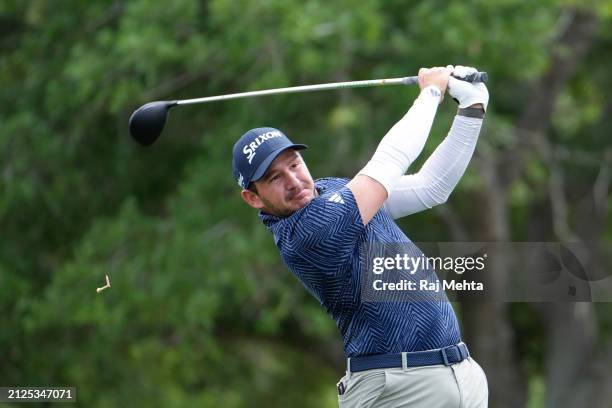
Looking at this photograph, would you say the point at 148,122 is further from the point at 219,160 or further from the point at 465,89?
the point at 219,160

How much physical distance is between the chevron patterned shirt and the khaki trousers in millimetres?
80

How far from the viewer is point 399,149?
Result: 4000 mm

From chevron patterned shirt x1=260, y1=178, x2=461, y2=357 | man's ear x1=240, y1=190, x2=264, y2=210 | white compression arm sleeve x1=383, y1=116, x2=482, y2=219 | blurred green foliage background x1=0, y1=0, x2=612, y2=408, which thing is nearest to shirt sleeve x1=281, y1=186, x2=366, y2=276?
chevron patterned shirt x1=260, y1=178, x2=461, y2=357

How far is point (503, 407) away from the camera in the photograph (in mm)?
15469

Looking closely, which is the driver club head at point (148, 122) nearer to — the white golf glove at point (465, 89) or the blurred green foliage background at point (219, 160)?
the white golf glove at point (465, 89)

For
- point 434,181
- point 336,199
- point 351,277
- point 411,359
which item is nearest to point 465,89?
point 434,181

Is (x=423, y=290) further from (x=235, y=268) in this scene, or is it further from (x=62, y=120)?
(x=62, y=120)

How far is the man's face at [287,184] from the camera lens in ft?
13.7

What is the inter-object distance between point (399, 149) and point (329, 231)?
36 centimetres

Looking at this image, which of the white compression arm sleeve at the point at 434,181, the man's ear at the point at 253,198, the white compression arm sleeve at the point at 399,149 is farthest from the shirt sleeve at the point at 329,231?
the white compression arm sleeve at the point at 434,181

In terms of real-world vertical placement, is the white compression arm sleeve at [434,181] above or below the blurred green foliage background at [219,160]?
below

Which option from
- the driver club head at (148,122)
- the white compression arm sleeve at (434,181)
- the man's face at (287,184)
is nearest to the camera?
the man's face at (287,184)

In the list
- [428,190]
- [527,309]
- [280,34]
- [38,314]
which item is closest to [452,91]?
[428,190]

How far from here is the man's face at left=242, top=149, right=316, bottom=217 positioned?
13.7 ft
